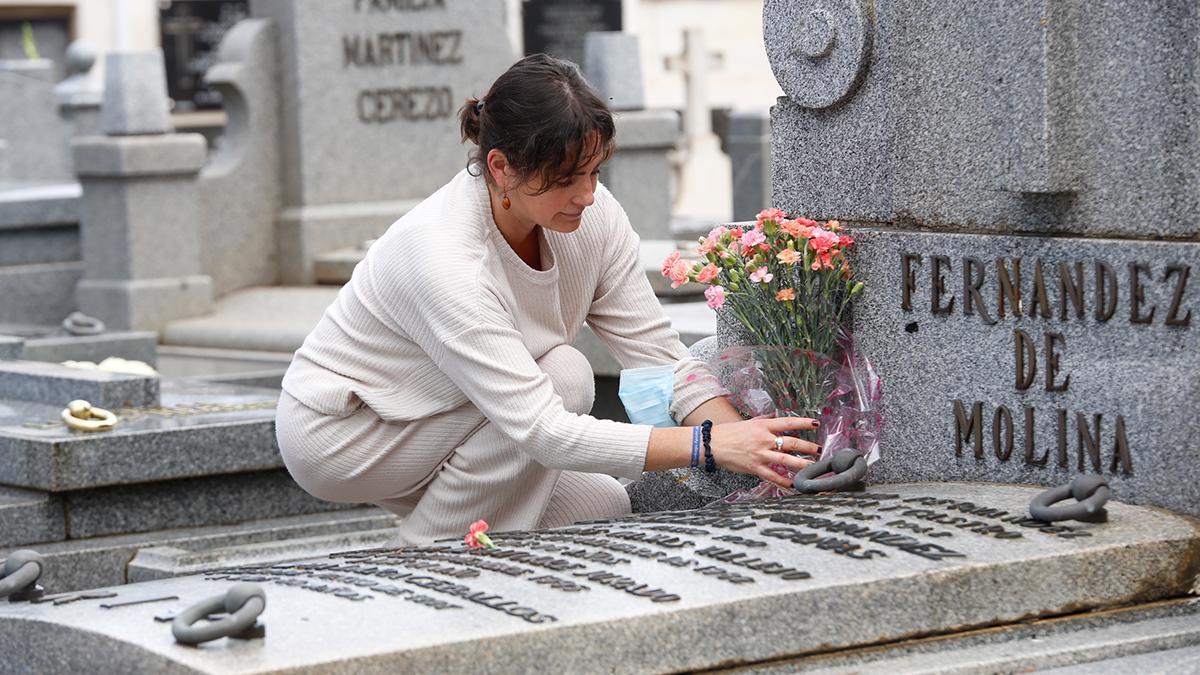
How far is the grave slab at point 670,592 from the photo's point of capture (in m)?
3.60

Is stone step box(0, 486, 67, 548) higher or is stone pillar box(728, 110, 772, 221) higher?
stone pillar box(728, 110, 772, 221)

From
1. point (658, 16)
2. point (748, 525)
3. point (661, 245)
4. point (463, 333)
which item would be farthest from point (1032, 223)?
point (658, 16)

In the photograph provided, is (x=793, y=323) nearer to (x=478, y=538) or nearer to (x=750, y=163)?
(x=478, y=538)

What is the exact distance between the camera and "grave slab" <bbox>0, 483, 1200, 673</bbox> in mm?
3600

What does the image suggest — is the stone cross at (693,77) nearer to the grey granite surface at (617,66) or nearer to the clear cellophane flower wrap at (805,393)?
the grey granite surface at (617,66)

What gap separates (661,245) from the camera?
10211mm

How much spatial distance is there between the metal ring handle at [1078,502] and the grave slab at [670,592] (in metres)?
0.03

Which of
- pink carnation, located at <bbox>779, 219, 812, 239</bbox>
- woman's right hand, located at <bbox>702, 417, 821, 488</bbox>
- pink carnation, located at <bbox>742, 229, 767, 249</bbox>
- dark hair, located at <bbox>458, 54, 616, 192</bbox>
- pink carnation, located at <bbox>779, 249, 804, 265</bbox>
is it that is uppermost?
dark hair, located at <bbox>458, 54, 616, 192</bbox>

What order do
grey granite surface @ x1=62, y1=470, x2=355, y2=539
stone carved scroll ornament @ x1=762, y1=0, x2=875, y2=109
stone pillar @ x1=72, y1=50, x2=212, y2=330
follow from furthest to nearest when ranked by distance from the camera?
stone pillar @ x1=72, y1=50, x2=212, y2=330 → grey granite surface @ x1=62, y1=470, x2=355, y2=539 → stone carved scroll ornament @ x1=762, y1=0, x2=875, y2=109

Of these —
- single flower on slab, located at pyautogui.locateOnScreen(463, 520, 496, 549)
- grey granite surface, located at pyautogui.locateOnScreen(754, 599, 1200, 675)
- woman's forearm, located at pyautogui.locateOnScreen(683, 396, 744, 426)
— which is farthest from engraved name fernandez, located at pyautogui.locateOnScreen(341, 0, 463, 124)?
grey granite surface, located at pyautogui.locateOnScreen(754, 599, 1200, 675)

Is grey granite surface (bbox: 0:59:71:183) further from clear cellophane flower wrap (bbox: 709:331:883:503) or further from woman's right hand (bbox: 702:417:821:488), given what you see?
woman's right hand (bbox: 702:417:821:488)

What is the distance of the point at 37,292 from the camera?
40.8 ft

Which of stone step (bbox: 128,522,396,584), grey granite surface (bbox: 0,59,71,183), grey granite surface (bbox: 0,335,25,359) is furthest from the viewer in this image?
grey granite surface (bbox: 0,59,71,183)

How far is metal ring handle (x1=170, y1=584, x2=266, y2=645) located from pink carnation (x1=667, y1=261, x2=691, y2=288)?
5.70ft
